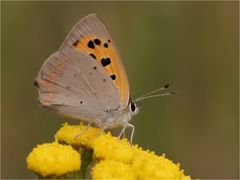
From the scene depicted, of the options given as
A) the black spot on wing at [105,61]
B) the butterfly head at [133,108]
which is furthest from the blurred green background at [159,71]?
the black spot on wing at [105,61]

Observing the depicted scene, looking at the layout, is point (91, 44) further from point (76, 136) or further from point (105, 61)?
point (76, 136)

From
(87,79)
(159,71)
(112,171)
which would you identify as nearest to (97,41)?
(87,79)

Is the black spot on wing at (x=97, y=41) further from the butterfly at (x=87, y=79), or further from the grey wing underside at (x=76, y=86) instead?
the grey wing underside at (x=76, y=86)

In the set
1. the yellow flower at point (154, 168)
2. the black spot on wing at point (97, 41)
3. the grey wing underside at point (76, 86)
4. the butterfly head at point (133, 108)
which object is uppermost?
the black spot on wing at point (97, 41)

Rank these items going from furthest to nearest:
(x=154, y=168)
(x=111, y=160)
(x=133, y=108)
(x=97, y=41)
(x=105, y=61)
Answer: (x=133, y=108), (x=105, y=61), (x=97, y=41), (x=111, y=160), (x=154, y=168)

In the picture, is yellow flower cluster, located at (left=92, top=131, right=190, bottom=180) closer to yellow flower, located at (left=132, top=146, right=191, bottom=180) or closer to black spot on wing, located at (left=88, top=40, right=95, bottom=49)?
yellow flower, located at (left=132, top=146, right=191, bottom=180)

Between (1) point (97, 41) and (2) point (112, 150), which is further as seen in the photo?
(1) point (97, 41)

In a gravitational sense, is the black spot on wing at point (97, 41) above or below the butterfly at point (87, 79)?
above
